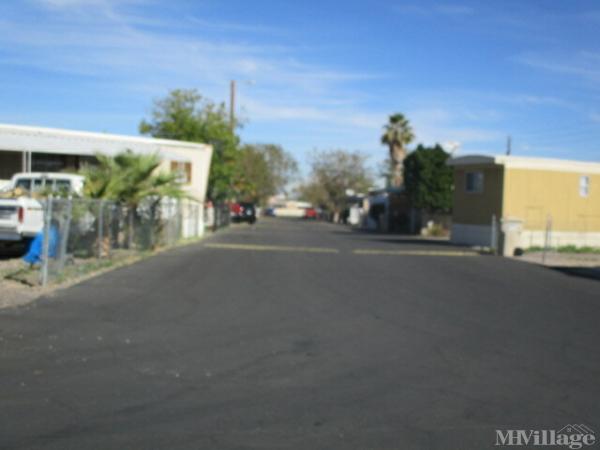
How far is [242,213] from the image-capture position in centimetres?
5784

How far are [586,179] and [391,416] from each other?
1178 inches

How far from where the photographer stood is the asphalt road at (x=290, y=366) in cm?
545

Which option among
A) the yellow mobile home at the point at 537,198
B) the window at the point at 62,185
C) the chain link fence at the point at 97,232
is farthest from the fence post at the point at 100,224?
the yellow mobile home at the point at 537,198

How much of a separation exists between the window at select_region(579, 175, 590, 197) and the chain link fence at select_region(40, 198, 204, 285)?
18.4m

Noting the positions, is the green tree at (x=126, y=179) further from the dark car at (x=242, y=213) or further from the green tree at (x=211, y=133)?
the dark car at (x=242, y=213)

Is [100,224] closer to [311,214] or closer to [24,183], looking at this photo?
[24,183]

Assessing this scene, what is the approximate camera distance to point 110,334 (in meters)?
8.97

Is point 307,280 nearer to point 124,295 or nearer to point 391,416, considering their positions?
point 124,295

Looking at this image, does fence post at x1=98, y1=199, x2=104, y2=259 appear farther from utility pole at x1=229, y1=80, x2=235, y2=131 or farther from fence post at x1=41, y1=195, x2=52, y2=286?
utility pole at x1=229, y1=80, x2=235, y2=131

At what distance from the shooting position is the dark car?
57.2 m

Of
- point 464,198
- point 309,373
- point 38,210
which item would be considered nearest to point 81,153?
point 38,210

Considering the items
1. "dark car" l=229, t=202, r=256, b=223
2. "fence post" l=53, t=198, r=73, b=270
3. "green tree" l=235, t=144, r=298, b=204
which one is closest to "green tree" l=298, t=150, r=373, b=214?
"green tree" l=235, t=144, r=298, b=204

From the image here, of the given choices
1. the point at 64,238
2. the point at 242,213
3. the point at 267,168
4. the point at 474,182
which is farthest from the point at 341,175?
the point at 64,238

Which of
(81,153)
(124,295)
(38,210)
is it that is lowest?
(124,295)
